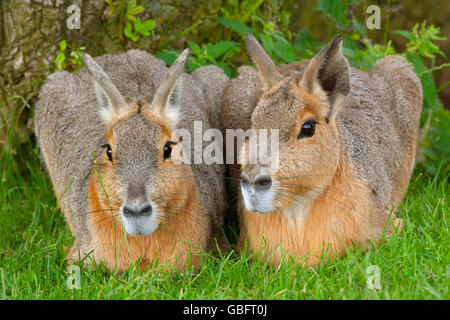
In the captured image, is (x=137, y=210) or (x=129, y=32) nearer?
(x=137, y=210)

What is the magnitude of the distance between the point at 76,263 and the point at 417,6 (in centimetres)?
546

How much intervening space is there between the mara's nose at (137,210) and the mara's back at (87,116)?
0.89 metres

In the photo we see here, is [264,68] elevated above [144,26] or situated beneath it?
situated beneath

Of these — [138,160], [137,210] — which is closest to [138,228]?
[137,210]

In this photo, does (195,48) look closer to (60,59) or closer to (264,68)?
(60,59)

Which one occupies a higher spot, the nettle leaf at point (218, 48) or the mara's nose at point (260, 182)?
the nettle leaf at point (218, 48)

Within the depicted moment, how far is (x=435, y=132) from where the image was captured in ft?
20.0

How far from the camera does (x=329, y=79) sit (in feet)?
13.9

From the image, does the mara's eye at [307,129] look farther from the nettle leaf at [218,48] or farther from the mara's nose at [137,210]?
the nettle leaf at [218,48]

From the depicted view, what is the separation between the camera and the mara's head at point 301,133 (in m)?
3.92

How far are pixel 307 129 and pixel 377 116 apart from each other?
1404 millimetres

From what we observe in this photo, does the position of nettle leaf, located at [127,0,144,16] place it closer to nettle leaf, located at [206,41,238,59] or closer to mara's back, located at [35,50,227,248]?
mara's back, located at [35,50,227,248]

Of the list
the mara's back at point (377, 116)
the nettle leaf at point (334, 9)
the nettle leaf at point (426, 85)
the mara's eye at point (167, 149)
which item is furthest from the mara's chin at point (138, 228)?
the nettle leaf at point (426, 85)
